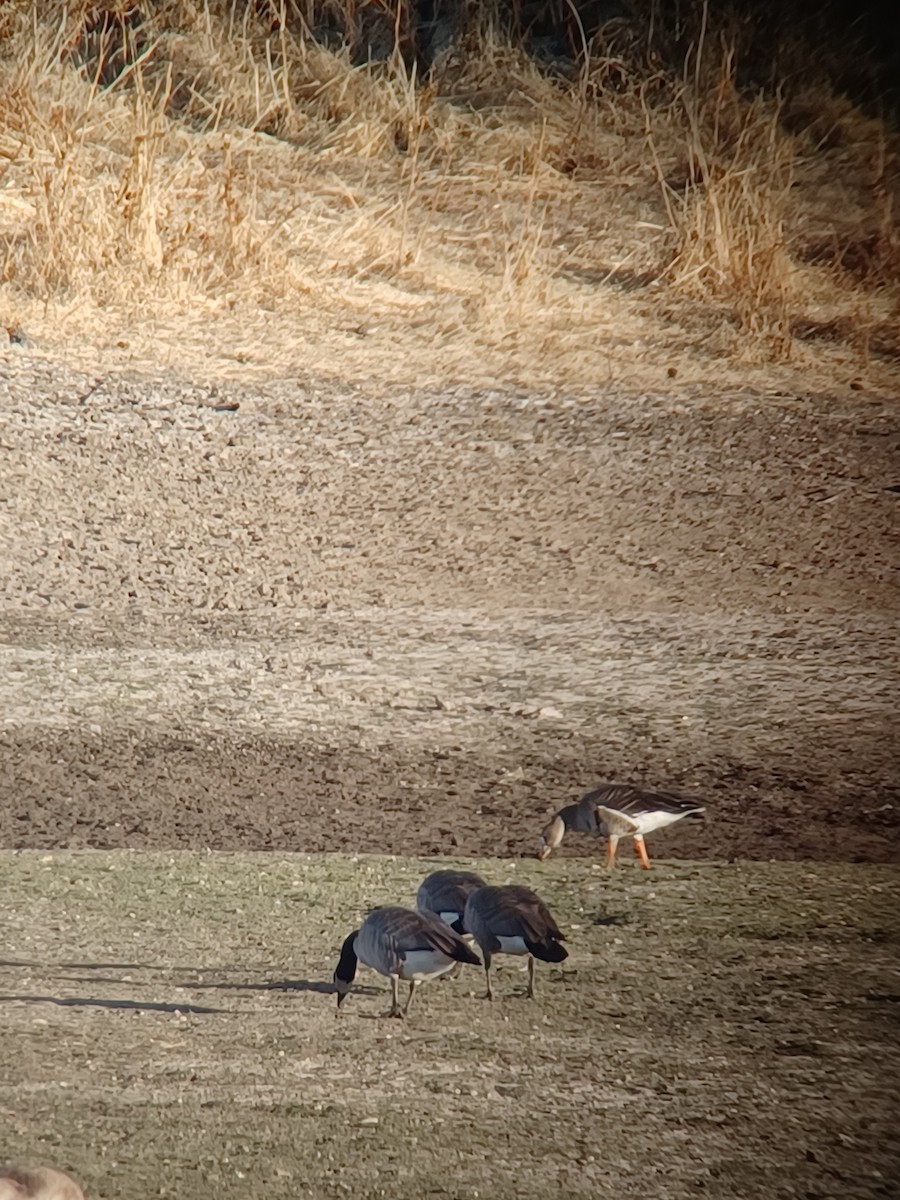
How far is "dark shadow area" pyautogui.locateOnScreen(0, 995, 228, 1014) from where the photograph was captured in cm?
251

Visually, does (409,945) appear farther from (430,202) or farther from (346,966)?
(430,202)

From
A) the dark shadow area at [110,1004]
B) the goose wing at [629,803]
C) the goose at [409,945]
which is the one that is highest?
the goose at [409,945]

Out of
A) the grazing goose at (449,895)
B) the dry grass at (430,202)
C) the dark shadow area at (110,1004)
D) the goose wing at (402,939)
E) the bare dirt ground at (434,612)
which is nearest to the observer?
the goose wing at (402,939)

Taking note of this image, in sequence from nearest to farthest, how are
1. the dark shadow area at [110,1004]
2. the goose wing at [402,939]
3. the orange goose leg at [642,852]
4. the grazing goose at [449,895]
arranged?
the goose wing at [402,939] → the dark shadow area at [110,1004] → the grazing goose at [449,895] → the orange goose leg at [642,852]

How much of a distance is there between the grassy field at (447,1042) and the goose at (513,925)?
0.41ft

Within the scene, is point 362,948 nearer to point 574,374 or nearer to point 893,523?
point 893,523

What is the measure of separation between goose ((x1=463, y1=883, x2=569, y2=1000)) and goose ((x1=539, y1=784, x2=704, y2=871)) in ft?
2.02

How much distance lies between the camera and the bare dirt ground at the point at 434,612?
3617 mm

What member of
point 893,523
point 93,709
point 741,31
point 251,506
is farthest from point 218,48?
point 93,709

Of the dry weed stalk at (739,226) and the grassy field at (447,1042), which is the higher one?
the grassy field at (447,1042)

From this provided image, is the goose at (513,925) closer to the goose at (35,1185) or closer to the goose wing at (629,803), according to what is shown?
the goose wing at (629,803)

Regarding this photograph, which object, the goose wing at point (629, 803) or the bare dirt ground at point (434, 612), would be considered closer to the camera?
the goose wing at point (629, 803)

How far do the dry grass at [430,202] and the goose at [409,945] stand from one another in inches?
191

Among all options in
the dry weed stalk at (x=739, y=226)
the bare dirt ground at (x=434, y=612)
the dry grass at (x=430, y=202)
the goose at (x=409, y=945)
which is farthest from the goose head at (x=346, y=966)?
the dry weed stalk at (x=739, y=226)
